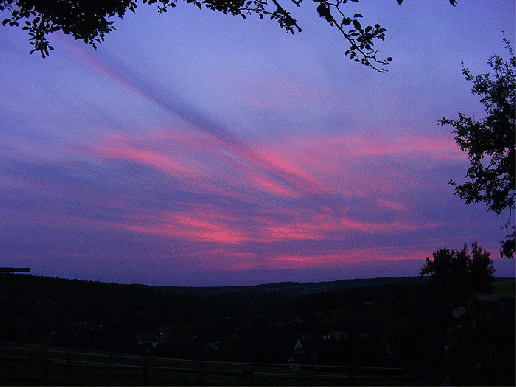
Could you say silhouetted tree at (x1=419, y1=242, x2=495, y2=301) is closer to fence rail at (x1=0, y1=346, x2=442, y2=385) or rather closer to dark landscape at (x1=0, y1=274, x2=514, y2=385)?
dark landscape at (x1=0, y1=274, x2=514, y2=385)

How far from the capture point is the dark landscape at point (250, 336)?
317 inches

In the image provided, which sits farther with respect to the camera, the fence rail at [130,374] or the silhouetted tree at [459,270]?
the silhouetted tree at [459,270]

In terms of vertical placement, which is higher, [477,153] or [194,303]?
[477,153]

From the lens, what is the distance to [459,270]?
4644 centimetres

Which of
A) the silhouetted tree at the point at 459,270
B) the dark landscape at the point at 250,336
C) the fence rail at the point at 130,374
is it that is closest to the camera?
the dark landscape at the point at 250,336

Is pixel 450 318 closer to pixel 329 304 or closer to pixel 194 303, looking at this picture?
pixel 329 304

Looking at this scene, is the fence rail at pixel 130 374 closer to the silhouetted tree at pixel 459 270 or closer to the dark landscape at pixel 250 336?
the dark landscape at pixel 250 336

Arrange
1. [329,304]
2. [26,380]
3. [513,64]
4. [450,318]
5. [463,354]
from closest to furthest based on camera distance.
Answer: [463,354], [26,380], [513,64], [450,318], [329,304]

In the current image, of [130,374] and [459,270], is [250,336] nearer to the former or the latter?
[459,270]

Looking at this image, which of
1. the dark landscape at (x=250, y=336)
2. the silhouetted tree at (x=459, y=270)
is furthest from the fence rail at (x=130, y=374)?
the silhouetted tree at (x=459, y=270)

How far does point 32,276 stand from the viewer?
320 ft

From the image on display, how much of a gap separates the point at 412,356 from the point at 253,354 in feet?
55.8

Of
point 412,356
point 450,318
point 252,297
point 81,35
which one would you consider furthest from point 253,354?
point 252,297

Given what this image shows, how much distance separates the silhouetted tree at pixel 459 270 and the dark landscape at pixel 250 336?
1421 millimetres
